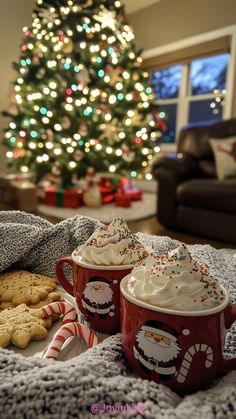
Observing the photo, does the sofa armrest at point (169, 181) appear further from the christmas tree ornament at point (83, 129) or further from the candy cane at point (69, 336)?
the candy cane at point (69, 336)

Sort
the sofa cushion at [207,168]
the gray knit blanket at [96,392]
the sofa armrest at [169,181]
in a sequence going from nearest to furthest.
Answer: the gray knit blanket at [96,392]
the sofa armrest at [169,181]
the sofa cushion at [207,168]

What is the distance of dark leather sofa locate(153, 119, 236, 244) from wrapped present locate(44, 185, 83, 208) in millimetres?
968

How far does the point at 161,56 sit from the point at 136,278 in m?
4.26

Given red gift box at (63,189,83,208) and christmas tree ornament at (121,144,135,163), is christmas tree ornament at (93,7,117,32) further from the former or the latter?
red gift box at (63,189,83,208)

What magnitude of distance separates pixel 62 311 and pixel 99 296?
0.08 meters

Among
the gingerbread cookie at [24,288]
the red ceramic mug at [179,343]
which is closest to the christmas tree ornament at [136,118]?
the gingerbread cookie at [24,288]

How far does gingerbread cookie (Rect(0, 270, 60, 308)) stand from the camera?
0.52 meters

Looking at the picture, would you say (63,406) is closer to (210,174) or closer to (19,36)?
(210,174)

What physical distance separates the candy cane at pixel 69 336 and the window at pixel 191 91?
150 inches

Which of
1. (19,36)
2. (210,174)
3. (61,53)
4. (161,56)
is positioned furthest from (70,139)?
(161,56)

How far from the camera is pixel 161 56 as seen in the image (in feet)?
13.5

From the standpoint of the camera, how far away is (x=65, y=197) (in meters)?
3.33

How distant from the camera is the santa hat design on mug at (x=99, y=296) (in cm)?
44

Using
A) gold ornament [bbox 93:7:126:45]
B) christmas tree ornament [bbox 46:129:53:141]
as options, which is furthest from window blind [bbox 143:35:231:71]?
christmas tree ornament [bbox 46:129:53:141]
